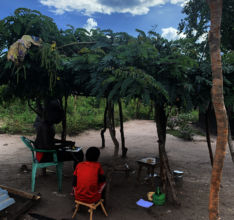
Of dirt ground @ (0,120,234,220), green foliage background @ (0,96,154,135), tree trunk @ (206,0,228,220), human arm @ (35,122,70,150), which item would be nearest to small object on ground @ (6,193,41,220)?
dirt ground @ (0,120,234,220)

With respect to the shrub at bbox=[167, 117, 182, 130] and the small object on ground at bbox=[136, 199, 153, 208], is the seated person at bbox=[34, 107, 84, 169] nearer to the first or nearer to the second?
the small object on ground at bbox=[136, 199, 153, 208]

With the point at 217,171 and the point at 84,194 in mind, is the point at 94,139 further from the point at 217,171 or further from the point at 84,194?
the point at 217,171

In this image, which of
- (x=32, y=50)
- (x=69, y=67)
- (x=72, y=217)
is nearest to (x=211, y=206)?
Result: (x=72, y=217)

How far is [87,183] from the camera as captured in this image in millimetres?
2967

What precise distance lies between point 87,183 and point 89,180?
0.05 meters

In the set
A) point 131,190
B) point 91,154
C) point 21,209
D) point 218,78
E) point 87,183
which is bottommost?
point 131,190

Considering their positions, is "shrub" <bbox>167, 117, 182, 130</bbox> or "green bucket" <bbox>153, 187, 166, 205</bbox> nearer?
"green bucket" <bbox>153, 187, 166, 205</bbox>

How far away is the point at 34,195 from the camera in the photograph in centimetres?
338

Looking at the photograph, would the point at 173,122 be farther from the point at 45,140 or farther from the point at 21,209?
the point at 21,209

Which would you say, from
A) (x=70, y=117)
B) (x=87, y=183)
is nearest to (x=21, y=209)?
(x=87, y=183)

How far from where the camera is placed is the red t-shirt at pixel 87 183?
297cm

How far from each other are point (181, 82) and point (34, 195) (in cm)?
293

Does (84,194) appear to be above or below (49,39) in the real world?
below

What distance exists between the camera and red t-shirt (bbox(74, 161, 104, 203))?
297 cm
